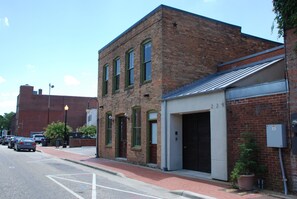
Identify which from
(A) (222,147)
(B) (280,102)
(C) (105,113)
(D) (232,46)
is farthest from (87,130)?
(B) (280,102)

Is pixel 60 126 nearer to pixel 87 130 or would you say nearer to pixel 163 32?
pixel 87 130

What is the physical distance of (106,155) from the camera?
23047mm

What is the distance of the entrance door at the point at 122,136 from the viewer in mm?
20844

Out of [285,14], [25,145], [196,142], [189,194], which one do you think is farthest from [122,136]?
[25,145]

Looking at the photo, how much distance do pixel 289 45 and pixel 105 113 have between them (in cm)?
1595

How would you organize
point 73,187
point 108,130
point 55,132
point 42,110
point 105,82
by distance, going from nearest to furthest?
point 73,187 < point 108,130 < point 105,82 < point 55,132 < point 42,110

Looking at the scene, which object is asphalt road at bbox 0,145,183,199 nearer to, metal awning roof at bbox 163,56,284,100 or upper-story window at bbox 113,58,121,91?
metal awning roof at bbox 163,56,284,100

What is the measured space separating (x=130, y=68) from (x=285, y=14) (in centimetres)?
1174

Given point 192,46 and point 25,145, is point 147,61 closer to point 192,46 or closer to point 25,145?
point 192,46

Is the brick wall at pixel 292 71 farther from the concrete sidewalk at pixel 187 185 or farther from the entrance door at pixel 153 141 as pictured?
the entrance door at pixel 153 141

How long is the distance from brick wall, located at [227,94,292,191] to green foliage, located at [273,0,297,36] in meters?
2.05

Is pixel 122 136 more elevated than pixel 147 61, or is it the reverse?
pixel 147 61

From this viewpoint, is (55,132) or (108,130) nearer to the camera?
(108,130)

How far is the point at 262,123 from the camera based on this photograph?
1077cm
